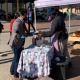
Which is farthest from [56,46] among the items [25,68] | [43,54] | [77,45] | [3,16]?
[3,16]

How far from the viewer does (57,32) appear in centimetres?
453

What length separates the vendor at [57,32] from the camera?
14.2 ft

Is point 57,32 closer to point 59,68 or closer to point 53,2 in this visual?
point 59,68

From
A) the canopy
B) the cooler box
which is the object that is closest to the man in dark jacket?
the cooler box

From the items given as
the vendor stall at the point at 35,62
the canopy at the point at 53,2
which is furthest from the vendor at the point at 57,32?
the canopy at the point at 53,2

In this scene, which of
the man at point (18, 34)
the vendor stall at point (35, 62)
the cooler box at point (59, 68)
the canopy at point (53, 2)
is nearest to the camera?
the vendor stall at point (35, 62)

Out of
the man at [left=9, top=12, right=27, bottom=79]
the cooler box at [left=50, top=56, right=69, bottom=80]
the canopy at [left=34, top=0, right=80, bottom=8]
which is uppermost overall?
the canopy at [left=34, top=0, right=80, bottom=8]

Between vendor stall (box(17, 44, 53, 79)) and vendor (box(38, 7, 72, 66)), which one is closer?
vendor stall (box(17, 44, 53, 79))

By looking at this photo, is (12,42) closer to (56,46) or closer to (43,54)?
(43,54)

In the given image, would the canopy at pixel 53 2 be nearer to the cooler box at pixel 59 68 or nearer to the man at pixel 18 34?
the man at pixel 18 34

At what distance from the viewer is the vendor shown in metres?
4.33

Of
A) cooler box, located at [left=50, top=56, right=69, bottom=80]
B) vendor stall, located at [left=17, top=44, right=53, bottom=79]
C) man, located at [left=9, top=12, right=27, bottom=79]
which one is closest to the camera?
vendor stall, located at [left=17, top=44, right=53, bottom=79]

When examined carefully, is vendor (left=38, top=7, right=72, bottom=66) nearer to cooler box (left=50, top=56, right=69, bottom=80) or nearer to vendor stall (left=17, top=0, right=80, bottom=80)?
cooler box (left=50, top=56, right=69, bottom=80)

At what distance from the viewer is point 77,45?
7.77 meters
